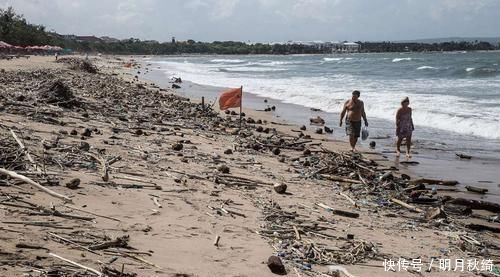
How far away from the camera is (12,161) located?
16.3 feet

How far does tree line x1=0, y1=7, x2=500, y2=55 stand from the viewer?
218 feet

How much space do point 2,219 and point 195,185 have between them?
2.70 meters

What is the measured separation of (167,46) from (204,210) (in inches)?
6009

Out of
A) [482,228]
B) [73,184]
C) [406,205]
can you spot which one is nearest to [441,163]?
[406,205]

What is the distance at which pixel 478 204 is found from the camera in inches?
264

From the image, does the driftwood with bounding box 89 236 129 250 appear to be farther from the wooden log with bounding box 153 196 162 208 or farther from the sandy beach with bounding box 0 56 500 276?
the wooden log with bounding box 153 196 162 208

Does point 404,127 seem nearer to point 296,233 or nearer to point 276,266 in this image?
point 296,233

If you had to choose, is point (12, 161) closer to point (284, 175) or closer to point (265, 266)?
point (265, 266)

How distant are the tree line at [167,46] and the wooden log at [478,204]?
2628 inches

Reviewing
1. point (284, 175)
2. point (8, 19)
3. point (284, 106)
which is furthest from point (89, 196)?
point (8, 19)

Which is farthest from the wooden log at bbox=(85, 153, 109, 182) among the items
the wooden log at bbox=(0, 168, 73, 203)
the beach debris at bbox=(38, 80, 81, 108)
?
the beach debris at bbox=(38, 80, 81, 108)

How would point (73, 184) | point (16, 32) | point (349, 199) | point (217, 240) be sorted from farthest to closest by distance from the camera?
point (16, 32) < point (349, 199) < point (73, 184) < point (217, 240)

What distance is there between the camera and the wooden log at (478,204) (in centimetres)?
661

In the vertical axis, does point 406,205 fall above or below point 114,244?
below
